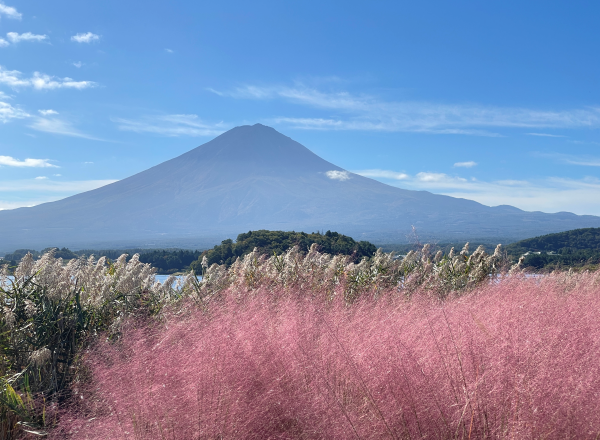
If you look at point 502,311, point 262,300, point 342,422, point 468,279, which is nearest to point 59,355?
point 262,300

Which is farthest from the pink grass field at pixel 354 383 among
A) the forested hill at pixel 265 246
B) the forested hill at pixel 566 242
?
the forested hill at pixel 566 242

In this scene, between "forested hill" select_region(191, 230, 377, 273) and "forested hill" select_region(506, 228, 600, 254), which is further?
"forested hill" select_region(506, 228, 600, 254)

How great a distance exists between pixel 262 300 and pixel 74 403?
1787 mm

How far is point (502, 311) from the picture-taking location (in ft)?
11.0

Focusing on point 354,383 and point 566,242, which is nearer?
point 354,383

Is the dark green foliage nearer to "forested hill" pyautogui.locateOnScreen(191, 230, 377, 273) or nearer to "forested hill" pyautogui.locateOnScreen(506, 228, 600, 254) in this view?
"forested hill" pyautogui.locateOnScreen(191, 230, 377, 273)

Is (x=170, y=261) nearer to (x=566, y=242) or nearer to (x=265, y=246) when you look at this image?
(x=265, y=246)

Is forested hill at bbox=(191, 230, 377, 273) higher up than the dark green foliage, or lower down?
higher up

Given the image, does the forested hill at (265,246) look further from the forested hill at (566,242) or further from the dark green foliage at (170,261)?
the forested hill at (566,242)

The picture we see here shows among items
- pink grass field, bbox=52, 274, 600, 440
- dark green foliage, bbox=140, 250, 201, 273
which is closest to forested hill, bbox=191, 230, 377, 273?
dark green foliage, bbox=140, 250, 201, 273

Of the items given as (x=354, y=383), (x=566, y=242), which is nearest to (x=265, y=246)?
(x=354, y=383)

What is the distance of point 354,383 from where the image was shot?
2648mm

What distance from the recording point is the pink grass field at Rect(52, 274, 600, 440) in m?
2.32

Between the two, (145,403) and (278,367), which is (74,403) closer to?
(145,403)
